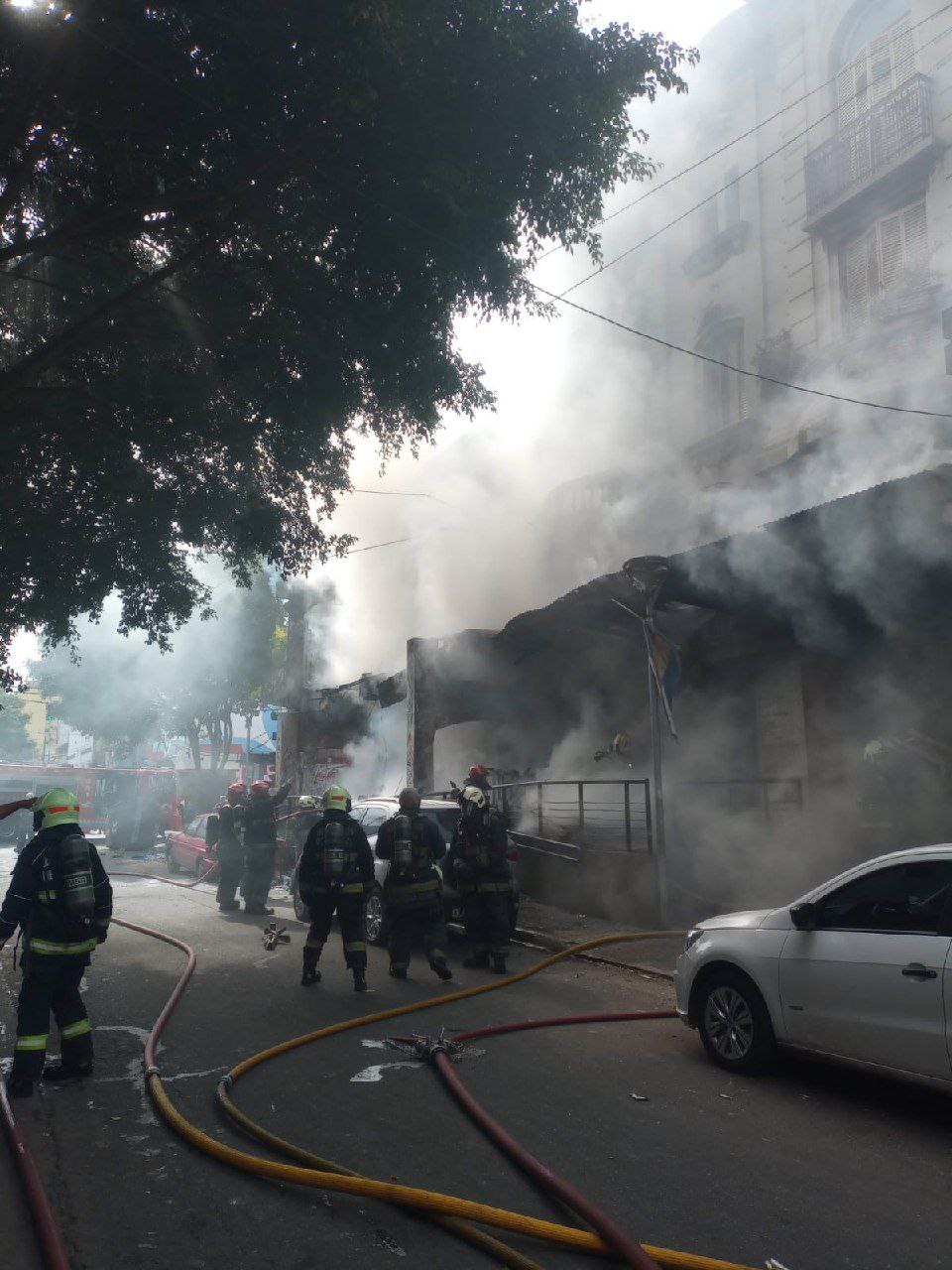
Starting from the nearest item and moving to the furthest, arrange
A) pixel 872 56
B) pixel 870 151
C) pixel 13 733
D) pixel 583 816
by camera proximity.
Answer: pixel 583 816 → pixel 870 151 → pixel 872 56 → pixel 13 733

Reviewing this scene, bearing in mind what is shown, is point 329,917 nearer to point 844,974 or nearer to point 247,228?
point 844,974

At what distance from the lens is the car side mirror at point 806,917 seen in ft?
15.6

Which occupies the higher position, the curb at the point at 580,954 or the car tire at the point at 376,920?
the car tire at the point at 376,920

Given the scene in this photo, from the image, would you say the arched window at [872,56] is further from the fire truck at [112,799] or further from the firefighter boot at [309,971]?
the fire truck at [112,799]

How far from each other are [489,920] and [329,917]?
1.49 meters

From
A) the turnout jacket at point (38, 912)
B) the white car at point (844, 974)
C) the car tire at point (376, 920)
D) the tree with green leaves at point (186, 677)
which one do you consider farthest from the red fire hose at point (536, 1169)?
the tree with green leaves at point (186, 677)

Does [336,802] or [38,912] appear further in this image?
[336,802]

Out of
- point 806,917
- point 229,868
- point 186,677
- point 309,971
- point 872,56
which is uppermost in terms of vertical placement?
point 872,56

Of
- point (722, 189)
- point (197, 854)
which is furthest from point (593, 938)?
point (722, 189)

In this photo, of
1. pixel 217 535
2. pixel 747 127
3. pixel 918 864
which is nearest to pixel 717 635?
pixel 217 535

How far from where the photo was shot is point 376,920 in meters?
9.23

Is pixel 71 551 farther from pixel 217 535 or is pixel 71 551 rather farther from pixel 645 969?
pixel 645 969

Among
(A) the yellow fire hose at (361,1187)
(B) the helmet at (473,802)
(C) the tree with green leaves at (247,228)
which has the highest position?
(C) the tree with green leaves at (247,228)

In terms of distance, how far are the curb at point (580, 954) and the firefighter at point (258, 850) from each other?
361cm
